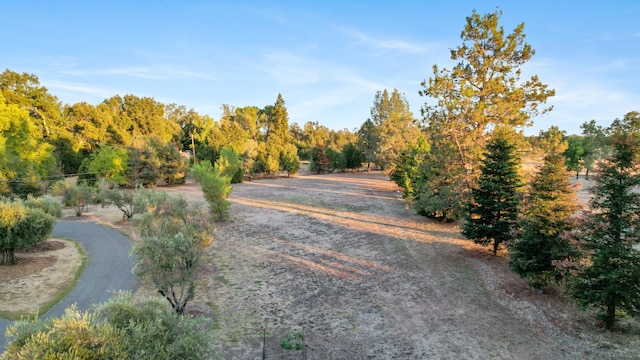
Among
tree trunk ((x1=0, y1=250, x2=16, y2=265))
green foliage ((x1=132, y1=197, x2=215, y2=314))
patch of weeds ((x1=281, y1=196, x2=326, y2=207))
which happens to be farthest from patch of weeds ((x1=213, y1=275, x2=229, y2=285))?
patch of weeds ((x1=281, y1=196, x2=326, y2=207))

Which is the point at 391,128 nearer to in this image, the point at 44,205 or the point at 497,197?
the point at 497,197

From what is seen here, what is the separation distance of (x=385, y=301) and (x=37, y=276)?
17016 millimetres

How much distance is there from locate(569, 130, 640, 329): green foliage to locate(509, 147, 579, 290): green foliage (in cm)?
172

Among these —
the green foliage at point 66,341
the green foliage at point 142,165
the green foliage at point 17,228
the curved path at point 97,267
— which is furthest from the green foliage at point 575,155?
the green foliage at point 17,228

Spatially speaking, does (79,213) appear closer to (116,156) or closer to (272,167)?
(116,156)

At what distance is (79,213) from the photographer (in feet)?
95.7

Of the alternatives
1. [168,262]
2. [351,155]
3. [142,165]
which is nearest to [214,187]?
[168,262]

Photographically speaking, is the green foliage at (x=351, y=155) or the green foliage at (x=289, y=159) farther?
the green foliage at (x=351, y=155)

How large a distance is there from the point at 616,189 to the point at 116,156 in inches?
2013

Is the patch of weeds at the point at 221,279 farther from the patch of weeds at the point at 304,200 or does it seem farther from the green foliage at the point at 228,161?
the green foliage at the point at 228,161

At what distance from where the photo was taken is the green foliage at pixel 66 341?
5031mm

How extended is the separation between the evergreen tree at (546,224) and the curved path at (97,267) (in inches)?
635

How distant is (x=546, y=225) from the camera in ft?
42.2

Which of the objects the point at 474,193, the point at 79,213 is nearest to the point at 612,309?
the point at 474,193
